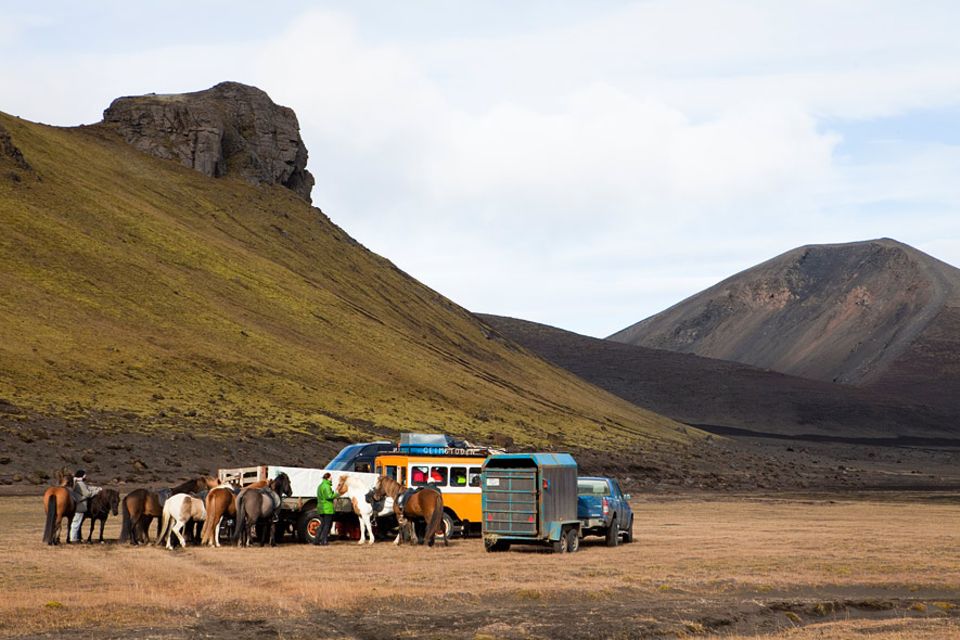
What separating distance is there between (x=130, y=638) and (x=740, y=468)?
347 feet

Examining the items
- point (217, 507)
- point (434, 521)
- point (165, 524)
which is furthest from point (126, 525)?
point (434, 521)

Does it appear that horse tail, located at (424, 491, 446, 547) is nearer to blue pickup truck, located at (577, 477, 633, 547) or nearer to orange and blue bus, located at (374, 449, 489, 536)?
orange and blue bus, located at (374, 449, 489, 536)

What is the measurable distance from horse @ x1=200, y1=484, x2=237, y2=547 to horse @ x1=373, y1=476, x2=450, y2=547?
13.0 ft

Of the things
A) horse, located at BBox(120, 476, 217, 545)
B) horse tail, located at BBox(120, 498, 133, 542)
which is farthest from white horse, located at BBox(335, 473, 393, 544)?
horse tail, located at BBox(120, 498, 133, 542)

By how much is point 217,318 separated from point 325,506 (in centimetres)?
7579

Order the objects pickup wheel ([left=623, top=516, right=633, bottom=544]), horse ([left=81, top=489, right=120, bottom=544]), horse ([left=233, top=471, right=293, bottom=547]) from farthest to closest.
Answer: pickup wheel ([left=623, top=516, right=633, bottom=544]) → horse ([left=81, top=489, right=120, bottom=544]) → horse ([left=233, top=471, right=293, bottom=547])

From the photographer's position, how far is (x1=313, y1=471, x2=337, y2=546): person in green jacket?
32938 millimetres

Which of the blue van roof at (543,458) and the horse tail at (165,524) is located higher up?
the blue van roof at (543,458)

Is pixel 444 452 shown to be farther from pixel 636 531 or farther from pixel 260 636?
pixel 260 636

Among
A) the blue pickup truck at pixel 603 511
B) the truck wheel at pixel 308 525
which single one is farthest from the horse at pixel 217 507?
the blue pickup truck at pixel 603 511

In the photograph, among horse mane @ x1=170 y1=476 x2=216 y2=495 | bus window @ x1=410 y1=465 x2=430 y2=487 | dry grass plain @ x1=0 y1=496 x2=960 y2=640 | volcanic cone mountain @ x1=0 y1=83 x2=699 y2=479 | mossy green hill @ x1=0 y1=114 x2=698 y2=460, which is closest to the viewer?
dry grass plain @ x1=0 y1=496 x2=960 y2=640

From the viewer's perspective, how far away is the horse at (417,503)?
107ft

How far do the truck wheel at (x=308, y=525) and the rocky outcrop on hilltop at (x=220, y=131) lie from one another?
5242 inches

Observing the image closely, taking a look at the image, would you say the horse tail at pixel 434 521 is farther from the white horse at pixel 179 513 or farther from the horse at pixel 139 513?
the horse at pixel 139 513
